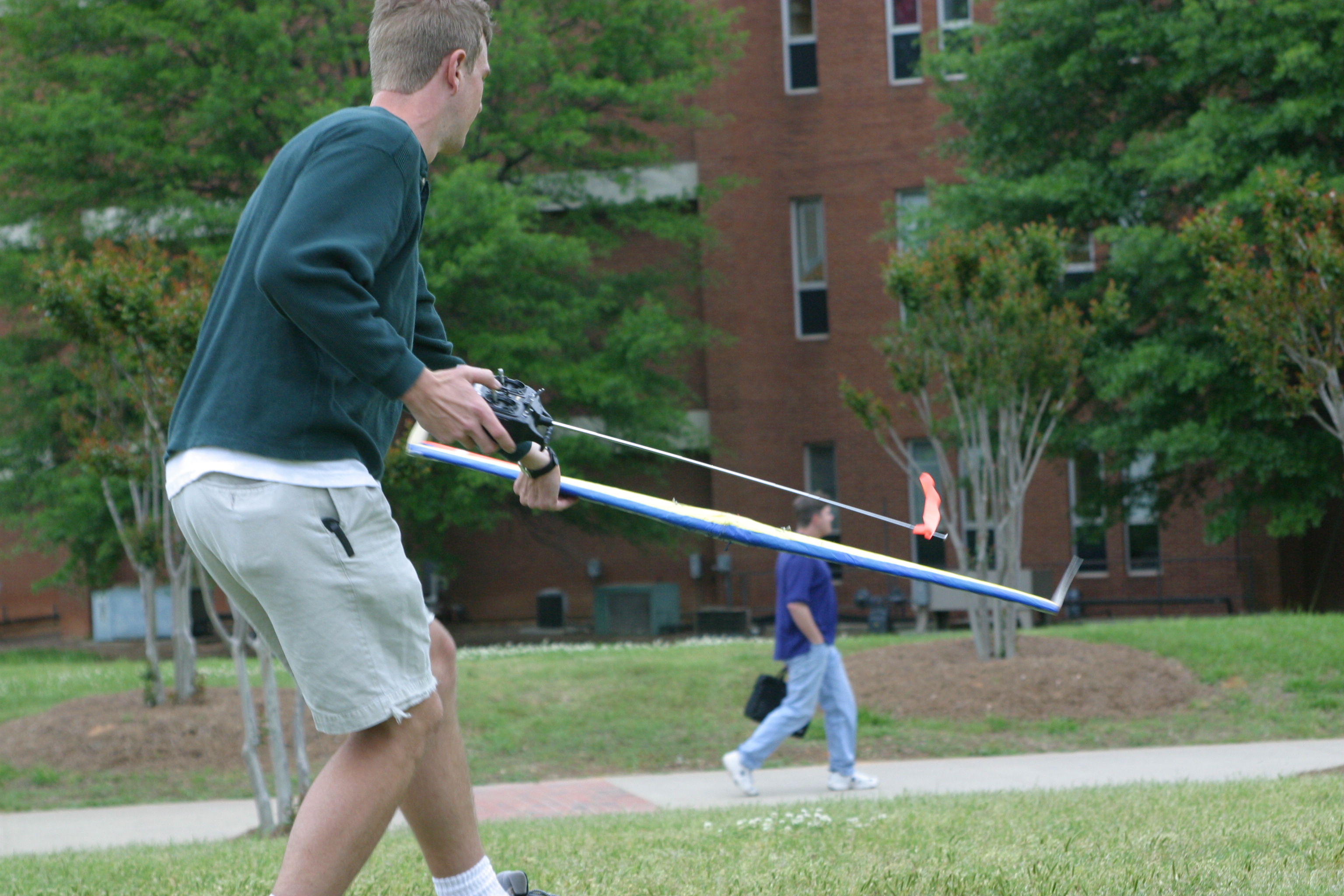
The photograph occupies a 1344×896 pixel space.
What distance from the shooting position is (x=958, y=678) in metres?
12.1

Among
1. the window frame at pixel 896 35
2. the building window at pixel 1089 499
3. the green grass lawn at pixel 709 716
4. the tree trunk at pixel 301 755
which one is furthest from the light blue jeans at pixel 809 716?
the window frame at pixel 896 35

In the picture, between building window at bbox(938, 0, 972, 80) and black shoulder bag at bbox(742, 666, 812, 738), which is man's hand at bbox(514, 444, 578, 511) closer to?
black shoulder bag at bbox(742, 666, 812, 738)

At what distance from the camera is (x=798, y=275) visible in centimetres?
2661

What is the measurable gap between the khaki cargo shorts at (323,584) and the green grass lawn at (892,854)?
5.46ft

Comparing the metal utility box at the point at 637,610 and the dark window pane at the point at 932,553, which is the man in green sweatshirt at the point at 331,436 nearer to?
the dark window pane at the point at 932,553

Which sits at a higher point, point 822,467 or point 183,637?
point 822,467

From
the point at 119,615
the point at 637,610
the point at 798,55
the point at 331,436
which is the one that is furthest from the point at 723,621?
the point at 331,436

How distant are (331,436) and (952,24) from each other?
20938mm

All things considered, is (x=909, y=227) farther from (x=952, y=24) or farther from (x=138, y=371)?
(x=138, y=371)

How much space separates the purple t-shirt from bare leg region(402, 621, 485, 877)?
5669 mm

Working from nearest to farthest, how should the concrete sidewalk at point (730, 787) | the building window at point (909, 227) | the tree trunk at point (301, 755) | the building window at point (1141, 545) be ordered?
the tree trunk at point (301, 755)
the concrete sidewalk at point (730, 787)
the building window at point (909, 227)
the building window at point (1141, 545)

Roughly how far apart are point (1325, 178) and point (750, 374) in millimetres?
12461

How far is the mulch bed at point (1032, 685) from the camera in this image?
11.4 m

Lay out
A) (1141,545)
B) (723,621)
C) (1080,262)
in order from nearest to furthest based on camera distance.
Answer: (1080,262) → (723,621) → (1141,545)
